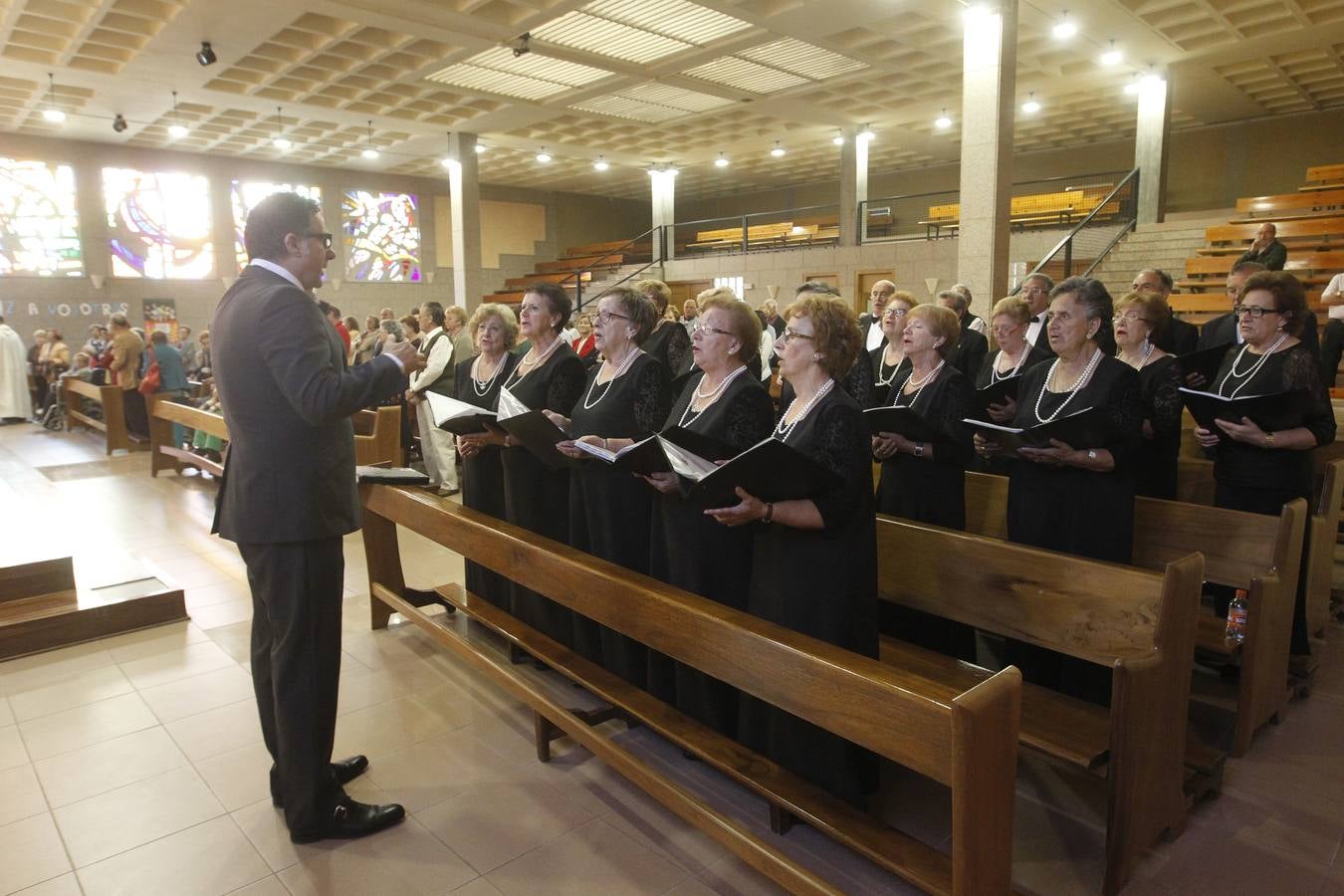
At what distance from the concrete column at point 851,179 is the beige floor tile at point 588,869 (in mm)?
12582

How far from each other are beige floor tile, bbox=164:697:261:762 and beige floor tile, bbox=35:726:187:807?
4 centimetres

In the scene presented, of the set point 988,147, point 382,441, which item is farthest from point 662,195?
point 382,441

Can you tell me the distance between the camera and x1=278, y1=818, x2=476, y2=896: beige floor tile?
2.10 metres

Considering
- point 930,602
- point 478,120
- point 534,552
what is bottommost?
point 930,602

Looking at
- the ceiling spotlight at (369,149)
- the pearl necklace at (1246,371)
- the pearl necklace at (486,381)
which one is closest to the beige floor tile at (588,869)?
the pearl necklace at (486,381)

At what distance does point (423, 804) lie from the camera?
8.06ft

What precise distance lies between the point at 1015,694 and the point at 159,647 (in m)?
3.60

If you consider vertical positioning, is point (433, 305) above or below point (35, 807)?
above

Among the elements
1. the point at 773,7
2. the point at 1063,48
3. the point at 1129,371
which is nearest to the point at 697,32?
the point at 773,7

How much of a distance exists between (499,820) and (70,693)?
2.01m

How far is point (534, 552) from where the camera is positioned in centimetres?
260

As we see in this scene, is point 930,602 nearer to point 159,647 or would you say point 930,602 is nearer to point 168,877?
point 168,877

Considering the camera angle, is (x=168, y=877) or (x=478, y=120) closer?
(x=168, y=877)

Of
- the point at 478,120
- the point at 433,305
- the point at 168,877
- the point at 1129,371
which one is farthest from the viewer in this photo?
the point at 478,120
